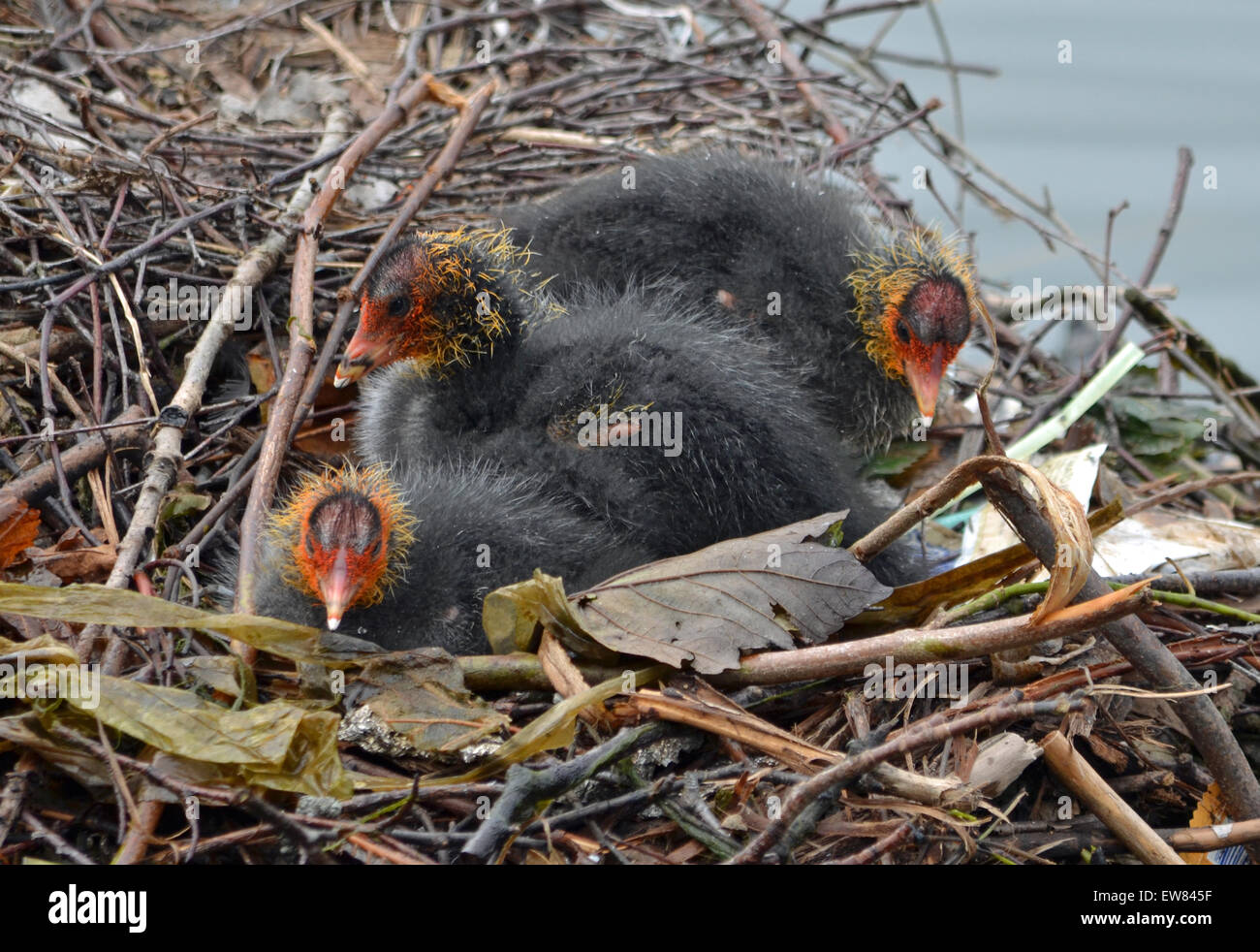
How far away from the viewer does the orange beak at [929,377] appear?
314cm

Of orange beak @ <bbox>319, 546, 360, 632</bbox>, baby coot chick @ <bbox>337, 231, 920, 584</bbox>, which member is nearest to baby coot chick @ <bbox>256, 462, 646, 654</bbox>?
orange beak @ <bbox>319, 546, 360, 632</bbox>

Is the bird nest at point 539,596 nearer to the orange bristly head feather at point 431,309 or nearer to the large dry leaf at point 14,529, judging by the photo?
the large dry leaf at point 14,529

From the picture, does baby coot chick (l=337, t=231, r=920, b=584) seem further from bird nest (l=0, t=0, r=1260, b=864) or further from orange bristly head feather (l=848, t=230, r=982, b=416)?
orange bristly head feather (l=848, t=230, r=982, b=416)

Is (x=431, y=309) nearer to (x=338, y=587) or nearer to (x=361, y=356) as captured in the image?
(x=361, y=356)

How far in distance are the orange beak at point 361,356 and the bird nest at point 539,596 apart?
0.10 meters

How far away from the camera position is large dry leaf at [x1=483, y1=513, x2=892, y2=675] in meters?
2.21

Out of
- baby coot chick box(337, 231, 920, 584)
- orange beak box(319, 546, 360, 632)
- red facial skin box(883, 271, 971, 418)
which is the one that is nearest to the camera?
orange beak box(319, 546, 360, 632)

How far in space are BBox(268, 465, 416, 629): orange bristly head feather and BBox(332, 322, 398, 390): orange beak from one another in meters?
0.37

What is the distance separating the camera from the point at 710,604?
2.32 m

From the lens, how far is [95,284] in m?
2.97

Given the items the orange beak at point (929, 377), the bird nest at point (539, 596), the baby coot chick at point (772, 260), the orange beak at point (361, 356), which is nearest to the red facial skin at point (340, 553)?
the bird nest at point (539, 596)

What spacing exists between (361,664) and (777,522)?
973mm

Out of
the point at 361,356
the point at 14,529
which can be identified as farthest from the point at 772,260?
the point at 14,529
